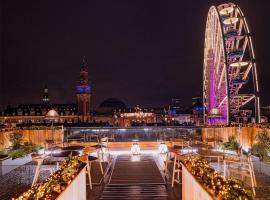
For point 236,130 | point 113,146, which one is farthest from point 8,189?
point 236,130

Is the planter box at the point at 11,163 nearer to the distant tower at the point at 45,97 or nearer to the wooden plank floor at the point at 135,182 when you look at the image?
the wooden plank floor at the point at 135,182

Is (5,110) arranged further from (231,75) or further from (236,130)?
(236,130)

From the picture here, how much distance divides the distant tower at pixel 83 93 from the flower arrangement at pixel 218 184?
87.7 metres

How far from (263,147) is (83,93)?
280 ft

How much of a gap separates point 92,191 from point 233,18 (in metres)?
19.1

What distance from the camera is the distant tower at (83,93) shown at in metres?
91.7

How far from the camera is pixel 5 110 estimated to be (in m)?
112

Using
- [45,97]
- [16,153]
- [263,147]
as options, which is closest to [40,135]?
[16,153]

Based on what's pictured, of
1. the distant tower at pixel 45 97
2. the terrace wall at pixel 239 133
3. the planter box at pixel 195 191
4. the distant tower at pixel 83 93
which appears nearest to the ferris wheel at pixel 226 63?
the terrace wall at pixel 239 133

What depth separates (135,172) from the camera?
27.2 feet

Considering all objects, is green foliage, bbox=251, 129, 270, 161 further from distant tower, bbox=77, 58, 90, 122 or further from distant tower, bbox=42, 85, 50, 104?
distant tower, bbox=42, 85, 50, 104

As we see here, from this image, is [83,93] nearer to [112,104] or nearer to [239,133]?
[112,104]

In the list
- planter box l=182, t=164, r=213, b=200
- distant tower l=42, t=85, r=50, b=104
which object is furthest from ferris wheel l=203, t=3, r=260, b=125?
distant tower l=42, t=85, r=50, b=104

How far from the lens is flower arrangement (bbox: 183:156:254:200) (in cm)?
307
